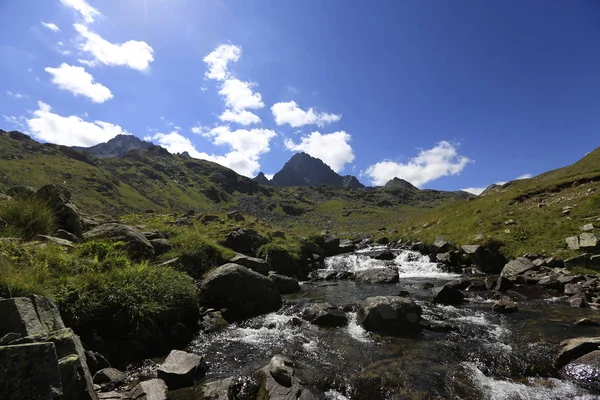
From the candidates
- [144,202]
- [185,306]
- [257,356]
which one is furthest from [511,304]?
[144,202]

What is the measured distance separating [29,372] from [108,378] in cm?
458

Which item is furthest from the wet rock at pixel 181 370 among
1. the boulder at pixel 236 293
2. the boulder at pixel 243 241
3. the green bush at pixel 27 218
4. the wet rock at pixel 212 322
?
the boulder at pixel 243 241

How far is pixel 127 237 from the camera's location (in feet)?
62.5

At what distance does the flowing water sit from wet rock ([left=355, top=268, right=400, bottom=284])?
7738 millimetres

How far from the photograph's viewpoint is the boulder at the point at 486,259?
28.9 metres

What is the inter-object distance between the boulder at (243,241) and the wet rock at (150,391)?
20.5 meters

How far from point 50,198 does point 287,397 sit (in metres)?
18.7

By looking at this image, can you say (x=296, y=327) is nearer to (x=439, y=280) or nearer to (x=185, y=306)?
(x=185, y=306)

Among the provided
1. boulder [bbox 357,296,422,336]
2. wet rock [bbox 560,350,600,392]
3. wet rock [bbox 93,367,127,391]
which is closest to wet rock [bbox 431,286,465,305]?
boulder [bbox 357,296,422,336]

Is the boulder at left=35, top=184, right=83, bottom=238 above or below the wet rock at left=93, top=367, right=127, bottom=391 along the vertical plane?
above

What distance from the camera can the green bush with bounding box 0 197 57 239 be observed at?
15.4 metres

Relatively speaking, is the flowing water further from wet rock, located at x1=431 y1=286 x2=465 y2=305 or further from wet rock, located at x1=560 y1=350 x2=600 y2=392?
wet rock, located at x1=431 y1=286 x2=465 y2=305

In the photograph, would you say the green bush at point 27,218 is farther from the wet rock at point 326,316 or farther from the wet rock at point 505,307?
the wet rock at point 505,307

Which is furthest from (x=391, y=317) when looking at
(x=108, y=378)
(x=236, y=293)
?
(x=108, y=378)
